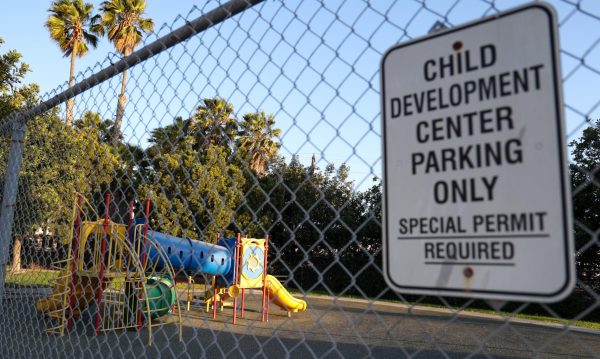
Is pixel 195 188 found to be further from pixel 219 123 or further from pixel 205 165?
pixel 205 165

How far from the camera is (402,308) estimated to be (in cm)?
1443

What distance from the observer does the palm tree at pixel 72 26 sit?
21172 millimetres

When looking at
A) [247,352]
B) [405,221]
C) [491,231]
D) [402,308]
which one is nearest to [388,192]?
[405,221]

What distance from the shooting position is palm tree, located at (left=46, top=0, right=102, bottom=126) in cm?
2117

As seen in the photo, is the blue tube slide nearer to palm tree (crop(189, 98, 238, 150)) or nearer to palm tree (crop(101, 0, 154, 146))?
palm tree (crop(189, 98, 238, 150))

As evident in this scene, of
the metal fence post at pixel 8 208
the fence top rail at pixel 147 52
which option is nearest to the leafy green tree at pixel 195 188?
the fence top rail at pixel 147 52

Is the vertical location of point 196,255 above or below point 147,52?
below

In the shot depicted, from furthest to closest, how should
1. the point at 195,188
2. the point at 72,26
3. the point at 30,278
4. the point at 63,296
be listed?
the point at 72,26, the point at 63,296, the point at 30,278, the point at 195,188

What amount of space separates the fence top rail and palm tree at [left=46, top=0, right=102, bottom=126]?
20312mm

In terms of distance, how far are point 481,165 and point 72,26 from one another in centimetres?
2452

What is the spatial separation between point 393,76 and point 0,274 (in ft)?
11.1

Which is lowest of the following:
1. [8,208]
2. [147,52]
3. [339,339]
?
[339,339]

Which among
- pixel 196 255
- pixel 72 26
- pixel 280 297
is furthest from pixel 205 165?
pixel 72 26

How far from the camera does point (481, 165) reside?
1069 mm
